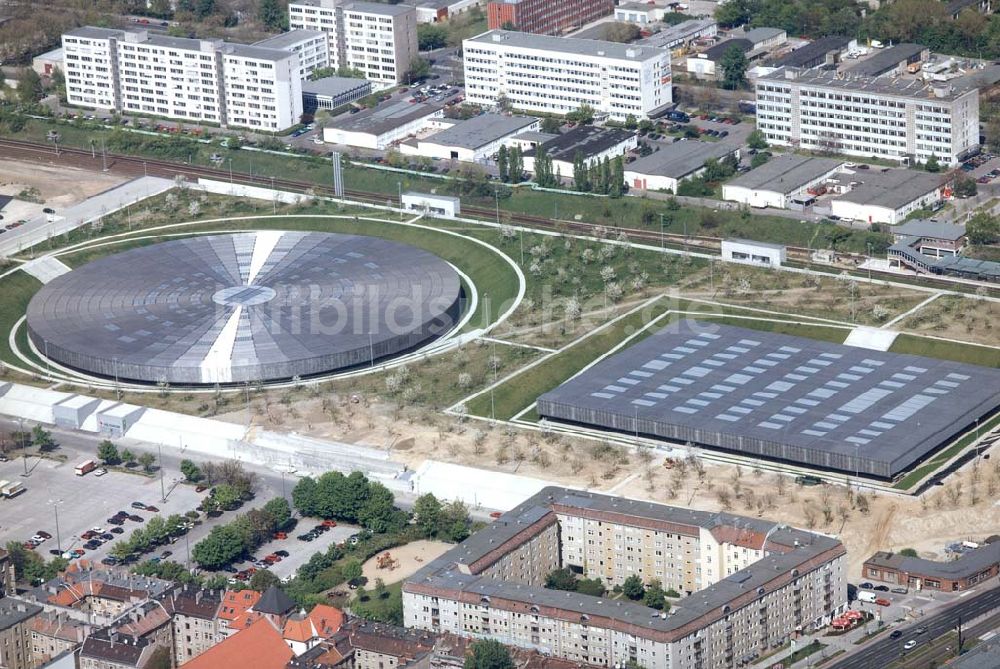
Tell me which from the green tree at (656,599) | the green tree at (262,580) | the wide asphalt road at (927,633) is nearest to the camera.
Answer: the wide asphalt road at (927,633)

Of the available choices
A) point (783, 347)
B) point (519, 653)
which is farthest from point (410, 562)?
point (783, 347)

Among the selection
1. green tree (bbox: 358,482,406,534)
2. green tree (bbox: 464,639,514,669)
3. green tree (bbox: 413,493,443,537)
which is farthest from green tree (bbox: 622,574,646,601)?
green tree (bbox: 358,482,406,534)

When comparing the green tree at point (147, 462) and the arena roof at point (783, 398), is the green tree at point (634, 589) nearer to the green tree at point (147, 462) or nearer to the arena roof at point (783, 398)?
the arena roof at point (783, 398)

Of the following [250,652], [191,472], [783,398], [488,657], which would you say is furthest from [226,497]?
[783,398]

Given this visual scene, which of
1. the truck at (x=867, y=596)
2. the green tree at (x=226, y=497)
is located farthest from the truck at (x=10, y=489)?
the truck at (x=867, y=596)

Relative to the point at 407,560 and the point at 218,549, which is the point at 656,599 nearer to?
the point at 407,560

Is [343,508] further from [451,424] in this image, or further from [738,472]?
[738,472]
